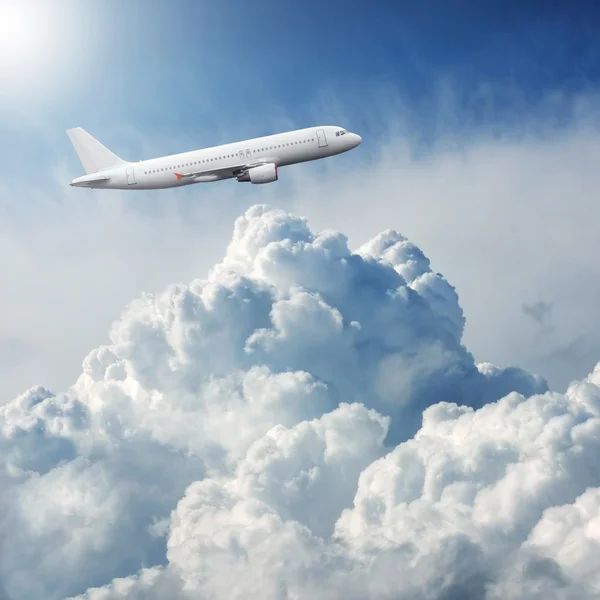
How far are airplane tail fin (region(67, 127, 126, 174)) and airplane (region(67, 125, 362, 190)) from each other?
21.6 feet

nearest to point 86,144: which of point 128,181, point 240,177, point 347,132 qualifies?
point 128,181

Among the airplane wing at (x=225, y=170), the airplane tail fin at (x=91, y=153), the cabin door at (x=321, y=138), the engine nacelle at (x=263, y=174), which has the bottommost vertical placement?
the engine nacelle at (x=263, y=174)

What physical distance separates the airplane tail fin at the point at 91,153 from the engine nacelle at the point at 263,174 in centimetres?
3331

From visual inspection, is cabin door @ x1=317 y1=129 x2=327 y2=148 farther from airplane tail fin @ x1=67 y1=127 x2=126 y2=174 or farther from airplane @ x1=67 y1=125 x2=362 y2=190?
airplane tail fin @ x1=67 y1=127 x2=126 y2=174

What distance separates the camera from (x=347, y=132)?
6427 inches

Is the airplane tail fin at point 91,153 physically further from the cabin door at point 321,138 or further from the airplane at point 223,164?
the cabin door at point 321,138

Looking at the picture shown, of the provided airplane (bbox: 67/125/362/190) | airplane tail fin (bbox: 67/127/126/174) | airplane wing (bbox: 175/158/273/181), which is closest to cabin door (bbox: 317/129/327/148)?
airplane (bbox: 67/125/362/190)

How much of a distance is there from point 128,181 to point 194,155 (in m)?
15.5

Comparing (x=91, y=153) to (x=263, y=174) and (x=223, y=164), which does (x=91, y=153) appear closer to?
(x=223, y=164)

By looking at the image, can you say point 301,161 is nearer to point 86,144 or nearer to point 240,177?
point 240,177

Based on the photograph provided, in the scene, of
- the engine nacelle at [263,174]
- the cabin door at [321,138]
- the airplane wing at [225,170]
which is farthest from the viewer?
the cabin door at [321,138]

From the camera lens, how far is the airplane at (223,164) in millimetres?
148625

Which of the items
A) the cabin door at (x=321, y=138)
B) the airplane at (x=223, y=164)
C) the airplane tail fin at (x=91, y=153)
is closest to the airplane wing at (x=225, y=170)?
the airplane at (x=223, y=164)

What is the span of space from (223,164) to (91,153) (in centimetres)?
3785
